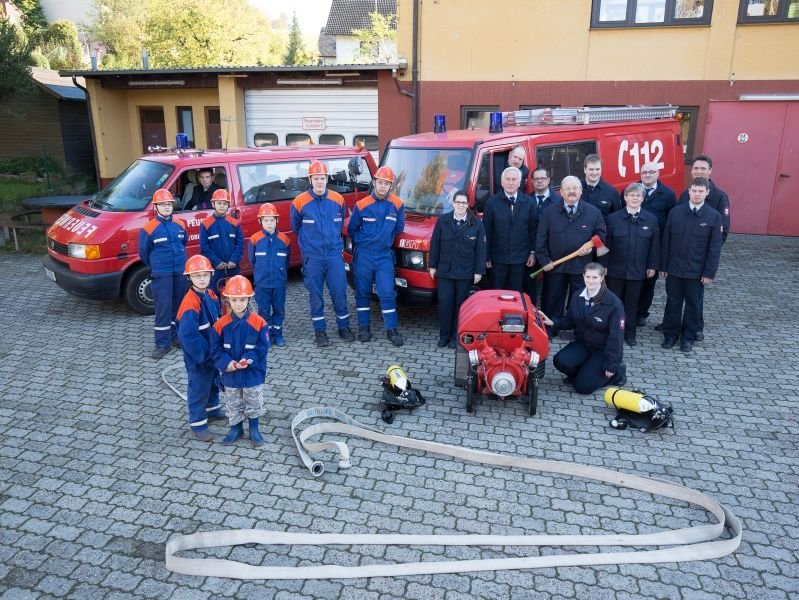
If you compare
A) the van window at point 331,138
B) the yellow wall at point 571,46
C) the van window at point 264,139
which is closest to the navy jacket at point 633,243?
the yellow wall at point 571,46

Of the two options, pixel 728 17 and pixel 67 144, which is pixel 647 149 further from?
pixel 67 144

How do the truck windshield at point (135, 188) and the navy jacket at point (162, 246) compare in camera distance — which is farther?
the truck windshield at point (135, 188)

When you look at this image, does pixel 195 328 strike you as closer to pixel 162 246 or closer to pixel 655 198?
pixel 162 246

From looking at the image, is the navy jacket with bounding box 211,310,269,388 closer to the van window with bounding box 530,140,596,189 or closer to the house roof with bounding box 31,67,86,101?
the van window with bounding box 530,140,596,189

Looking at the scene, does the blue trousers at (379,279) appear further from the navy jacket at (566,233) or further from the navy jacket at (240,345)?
the navy jacket at (240,345)

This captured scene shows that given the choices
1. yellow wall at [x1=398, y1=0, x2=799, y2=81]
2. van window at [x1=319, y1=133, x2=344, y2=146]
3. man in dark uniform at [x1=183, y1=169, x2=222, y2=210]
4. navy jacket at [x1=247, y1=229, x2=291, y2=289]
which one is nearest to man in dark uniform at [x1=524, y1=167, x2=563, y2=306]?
navy jacket at [x1=247, y1=229, x2=291, y2=289]

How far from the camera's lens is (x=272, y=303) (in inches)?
283

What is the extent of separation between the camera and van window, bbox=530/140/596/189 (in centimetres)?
792

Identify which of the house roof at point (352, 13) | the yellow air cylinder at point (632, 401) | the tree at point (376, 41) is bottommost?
the yellow air cylinder at point (632, 401)

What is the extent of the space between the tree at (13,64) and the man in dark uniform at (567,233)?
13.8 meters

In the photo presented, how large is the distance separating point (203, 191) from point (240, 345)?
14.2 feet

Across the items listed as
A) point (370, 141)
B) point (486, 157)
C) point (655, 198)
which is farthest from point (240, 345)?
point (370, 141)

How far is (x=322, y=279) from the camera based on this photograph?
7344 millimetres

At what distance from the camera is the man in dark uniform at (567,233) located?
6844 mm
